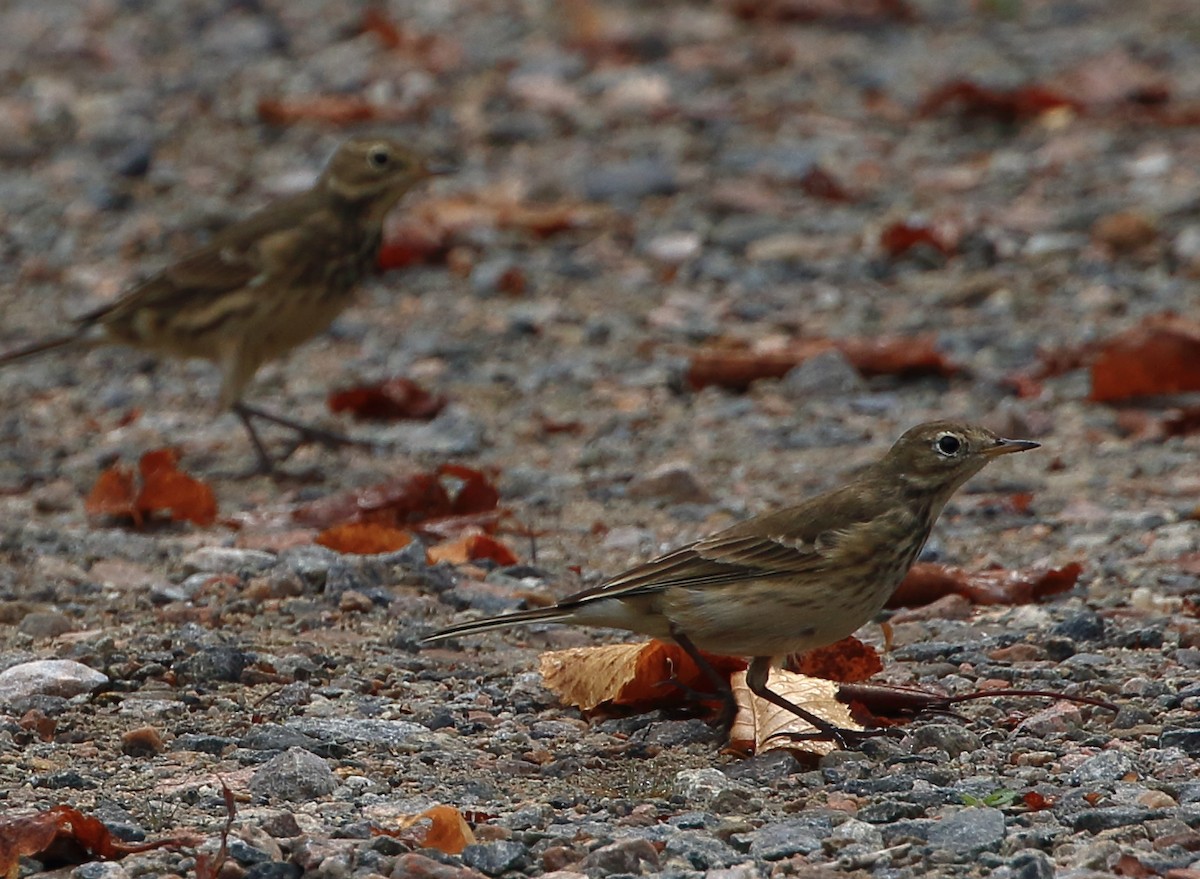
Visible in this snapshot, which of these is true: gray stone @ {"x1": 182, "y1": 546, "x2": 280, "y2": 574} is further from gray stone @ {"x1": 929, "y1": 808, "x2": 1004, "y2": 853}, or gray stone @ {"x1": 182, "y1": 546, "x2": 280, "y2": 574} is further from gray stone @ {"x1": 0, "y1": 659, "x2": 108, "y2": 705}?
gray stone @ {"x1": 929, "y1": 808, "x2": 1004, "y2": 853}

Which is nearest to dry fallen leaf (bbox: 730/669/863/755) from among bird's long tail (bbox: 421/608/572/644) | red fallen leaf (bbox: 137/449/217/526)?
bird's long tail (bbox: 421/608/572/644)

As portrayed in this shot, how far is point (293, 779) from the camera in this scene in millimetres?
5094

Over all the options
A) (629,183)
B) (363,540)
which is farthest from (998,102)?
(363,540)

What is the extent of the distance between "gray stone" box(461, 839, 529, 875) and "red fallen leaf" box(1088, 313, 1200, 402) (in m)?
5.68

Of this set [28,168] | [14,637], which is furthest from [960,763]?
[28,168]

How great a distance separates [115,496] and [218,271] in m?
2.00

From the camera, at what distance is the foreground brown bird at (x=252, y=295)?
9938 millimetres

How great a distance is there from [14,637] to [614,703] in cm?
195

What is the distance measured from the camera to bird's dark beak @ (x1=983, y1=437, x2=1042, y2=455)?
6062mm

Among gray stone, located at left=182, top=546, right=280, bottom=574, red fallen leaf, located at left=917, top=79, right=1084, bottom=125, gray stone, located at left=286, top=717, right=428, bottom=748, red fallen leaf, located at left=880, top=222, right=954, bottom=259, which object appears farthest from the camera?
red fallen leaf, located at left=917, top=79, right=1084, bottom=125

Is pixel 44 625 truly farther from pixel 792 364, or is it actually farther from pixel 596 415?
pixel 792 364

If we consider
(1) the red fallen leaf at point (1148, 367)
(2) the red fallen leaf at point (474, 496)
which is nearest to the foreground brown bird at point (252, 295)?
(2) the red fallen leaf at point (474, 496)

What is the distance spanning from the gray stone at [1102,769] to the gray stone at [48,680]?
2730mm

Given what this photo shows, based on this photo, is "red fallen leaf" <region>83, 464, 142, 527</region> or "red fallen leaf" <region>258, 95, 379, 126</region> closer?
"red fallen leaf" <region>83, 464, 142, 527</region>
